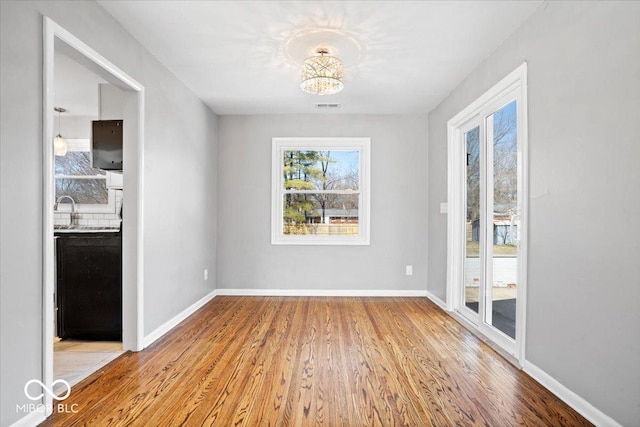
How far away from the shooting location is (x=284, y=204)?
4965 millimetres

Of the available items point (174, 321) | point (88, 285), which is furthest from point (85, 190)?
point (174, 321)

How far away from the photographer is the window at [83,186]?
4.63 meters

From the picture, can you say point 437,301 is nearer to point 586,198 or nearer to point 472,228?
point 472,228

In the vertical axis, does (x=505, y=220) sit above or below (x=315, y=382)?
above

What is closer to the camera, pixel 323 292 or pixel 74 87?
pixel 74 87

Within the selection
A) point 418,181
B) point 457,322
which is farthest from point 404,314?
point 418,181

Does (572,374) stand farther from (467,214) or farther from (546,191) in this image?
(467,214)

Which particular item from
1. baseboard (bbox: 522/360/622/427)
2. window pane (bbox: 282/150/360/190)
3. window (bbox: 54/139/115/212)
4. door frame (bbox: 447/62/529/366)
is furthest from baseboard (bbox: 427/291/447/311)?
window (bbox: 54/139/115/212)

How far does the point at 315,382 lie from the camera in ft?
7.56

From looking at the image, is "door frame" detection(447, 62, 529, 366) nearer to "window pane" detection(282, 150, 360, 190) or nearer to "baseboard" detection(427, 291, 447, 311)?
"baseboard" detection(427, 291, 447, 311)

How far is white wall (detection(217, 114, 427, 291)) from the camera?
16.0ft

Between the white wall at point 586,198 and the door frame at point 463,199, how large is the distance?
2.6 inches

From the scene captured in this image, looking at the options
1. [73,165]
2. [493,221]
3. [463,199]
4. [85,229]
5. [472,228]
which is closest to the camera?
[493,221]

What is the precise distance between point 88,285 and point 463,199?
390cm
